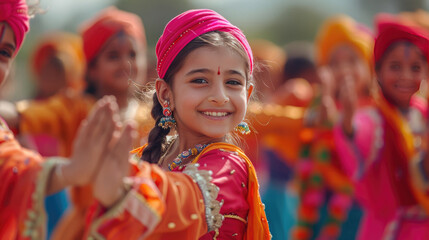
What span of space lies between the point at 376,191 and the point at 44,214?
10.6 ft

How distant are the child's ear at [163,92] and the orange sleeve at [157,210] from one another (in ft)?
1.93

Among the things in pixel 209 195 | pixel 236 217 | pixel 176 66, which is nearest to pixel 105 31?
pixel 176 66

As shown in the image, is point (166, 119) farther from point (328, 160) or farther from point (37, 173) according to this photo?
point (328, 160)

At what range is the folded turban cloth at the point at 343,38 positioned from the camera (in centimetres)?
741

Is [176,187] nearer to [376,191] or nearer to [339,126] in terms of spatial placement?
[376,191]

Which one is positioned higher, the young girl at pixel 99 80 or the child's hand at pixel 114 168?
the child's hand at pixel 114 168

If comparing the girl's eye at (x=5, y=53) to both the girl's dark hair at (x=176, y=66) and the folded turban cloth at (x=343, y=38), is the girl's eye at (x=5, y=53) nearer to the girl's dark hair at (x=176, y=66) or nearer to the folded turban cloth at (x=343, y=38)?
the girl's dark hair at (x=176, y=66)

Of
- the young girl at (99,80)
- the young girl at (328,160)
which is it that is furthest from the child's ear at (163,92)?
the young girl at (328,160)

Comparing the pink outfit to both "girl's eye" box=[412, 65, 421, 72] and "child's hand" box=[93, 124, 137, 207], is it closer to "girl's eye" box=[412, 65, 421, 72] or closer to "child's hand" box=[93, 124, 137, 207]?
"girl's eye" box=[412, 65, 421, 72]

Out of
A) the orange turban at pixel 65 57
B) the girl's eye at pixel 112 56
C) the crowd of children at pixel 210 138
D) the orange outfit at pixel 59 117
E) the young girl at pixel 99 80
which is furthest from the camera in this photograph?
the orange turban at pixel 65 57

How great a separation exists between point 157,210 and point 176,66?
0.84m

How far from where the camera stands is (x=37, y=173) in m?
2.14

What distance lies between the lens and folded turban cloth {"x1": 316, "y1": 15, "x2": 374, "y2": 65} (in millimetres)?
7406

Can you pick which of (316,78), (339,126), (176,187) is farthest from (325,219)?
(176,187)
